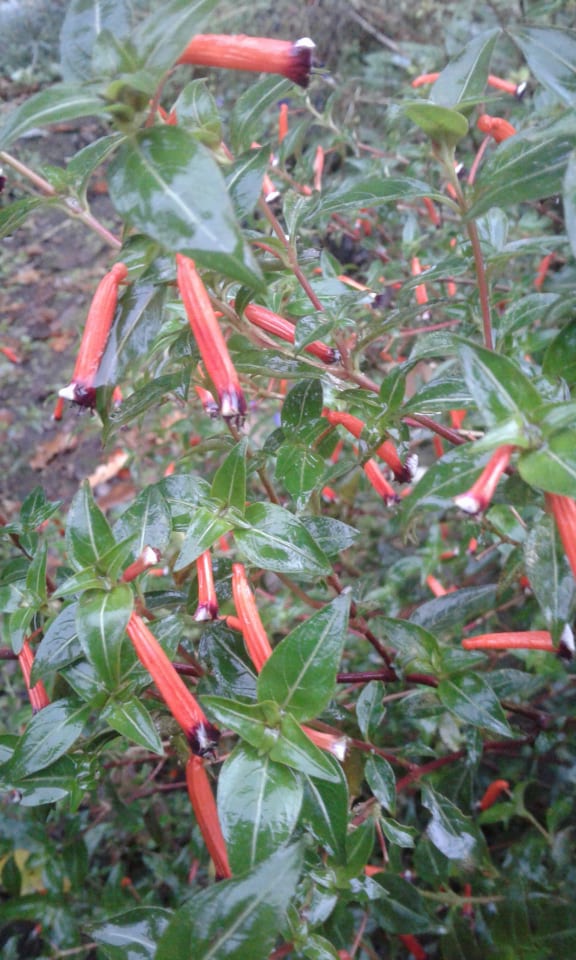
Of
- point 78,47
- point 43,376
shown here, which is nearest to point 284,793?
point 78,47

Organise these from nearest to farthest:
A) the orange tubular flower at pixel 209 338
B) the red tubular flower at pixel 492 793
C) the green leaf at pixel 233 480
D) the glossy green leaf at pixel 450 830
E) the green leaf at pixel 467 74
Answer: the orange tubular flower at pixel 209 338 → the green leaf at pixel 467 74 → the green leaf at pixel 233 480 → the glossy green leaf at pixel 450 830 → the red tubular flower at pixel 492 793

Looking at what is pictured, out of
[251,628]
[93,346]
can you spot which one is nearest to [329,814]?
[251,628]

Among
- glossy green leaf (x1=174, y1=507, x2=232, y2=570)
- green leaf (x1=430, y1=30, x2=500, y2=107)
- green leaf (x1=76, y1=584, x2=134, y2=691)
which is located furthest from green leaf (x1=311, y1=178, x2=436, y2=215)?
green leaf (x1=76, y1=584, x2=134, y2=691)

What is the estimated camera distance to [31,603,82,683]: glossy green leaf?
1119 mm

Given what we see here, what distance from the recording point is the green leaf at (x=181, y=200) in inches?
26.4

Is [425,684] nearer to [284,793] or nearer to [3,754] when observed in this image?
[284,793]

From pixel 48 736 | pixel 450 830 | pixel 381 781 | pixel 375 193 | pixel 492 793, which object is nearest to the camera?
pixel 375 193

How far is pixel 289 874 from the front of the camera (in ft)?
2.62

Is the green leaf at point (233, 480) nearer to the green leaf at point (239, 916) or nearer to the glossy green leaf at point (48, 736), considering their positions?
the glossy green leaf at point (48, 736)

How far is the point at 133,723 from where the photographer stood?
1.04m

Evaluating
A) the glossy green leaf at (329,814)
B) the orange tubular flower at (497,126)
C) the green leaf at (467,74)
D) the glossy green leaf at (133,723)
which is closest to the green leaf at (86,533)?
the glossy green leaf at (133,723)

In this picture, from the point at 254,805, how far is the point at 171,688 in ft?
0.64

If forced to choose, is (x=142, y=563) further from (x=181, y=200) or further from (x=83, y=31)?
(x=83, y=31)

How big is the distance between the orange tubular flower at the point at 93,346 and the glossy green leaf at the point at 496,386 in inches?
19.4
